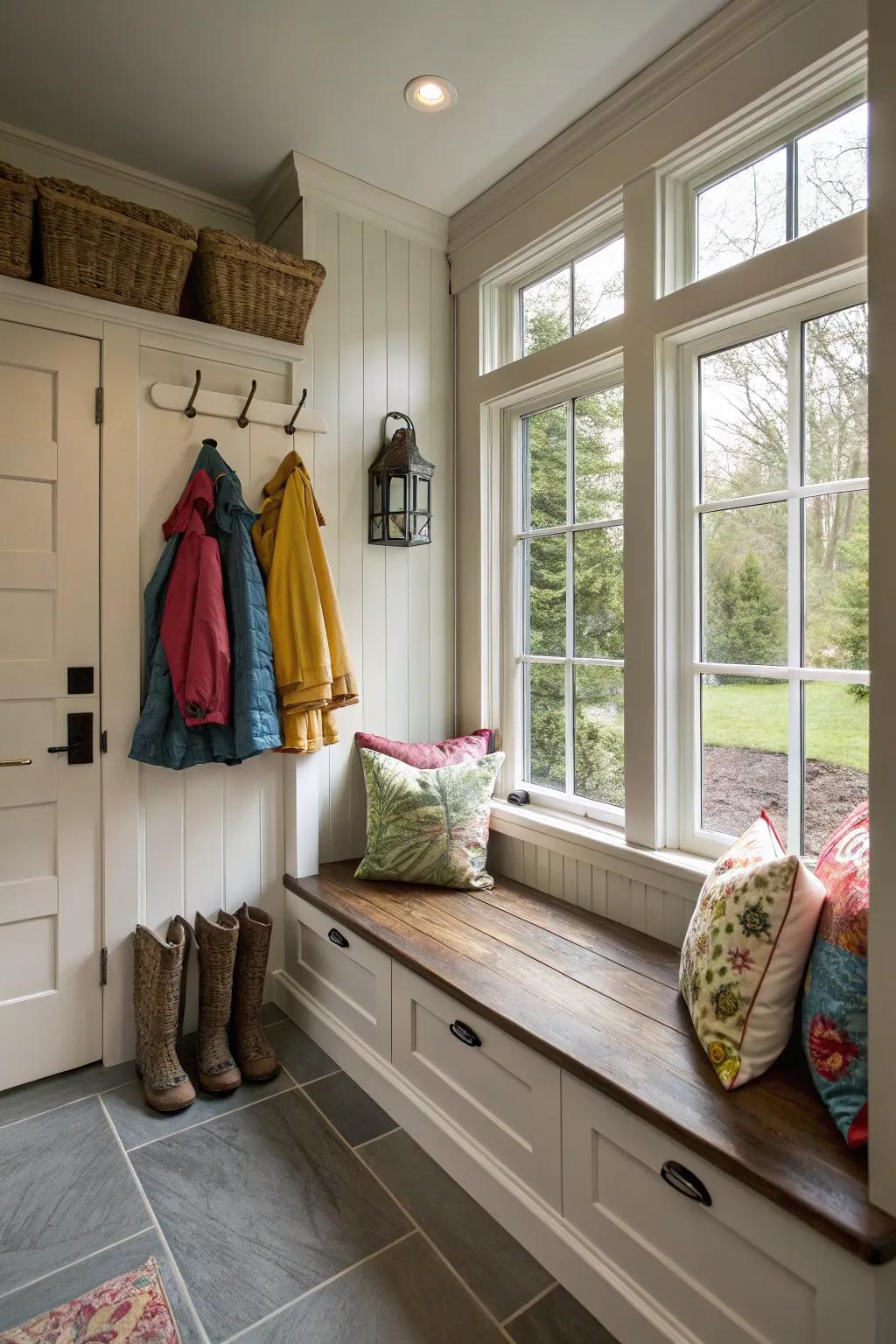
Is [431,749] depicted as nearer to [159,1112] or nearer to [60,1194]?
[159,1112]

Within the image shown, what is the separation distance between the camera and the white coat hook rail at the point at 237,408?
87.6 inches

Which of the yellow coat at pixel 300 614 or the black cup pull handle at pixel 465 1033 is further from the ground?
the yellow coat at pixel 300 614

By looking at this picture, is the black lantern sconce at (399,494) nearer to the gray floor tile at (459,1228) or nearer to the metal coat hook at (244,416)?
the metal coat hook at (244,416)

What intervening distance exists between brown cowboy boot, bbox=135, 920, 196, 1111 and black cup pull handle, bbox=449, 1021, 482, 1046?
0.79 meters

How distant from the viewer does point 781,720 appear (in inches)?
72.3

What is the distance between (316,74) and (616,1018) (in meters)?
2.46

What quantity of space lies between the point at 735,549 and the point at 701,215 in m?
0.91

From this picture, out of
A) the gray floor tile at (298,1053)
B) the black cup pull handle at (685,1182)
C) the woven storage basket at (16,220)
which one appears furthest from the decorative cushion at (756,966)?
the woven storage basket at (16,220)

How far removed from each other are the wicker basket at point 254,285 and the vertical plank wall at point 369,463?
157 mm

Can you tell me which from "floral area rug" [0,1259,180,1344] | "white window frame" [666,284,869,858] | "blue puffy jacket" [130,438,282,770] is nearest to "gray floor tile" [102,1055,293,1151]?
"floral area rug" [0,1259,180,1344]

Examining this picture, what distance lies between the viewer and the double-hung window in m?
2.29

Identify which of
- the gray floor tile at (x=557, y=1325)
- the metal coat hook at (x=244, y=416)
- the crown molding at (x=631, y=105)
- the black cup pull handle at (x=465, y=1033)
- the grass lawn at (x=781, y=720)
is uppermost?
the crown molding at (x=631, y=105)

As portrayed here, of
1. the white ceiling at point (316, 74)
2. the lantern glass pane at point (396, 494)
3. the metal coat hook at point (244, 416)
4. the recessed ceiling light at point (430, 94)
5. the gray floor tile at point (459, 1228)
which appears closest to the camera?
the gray floor tile at point (459, 1228)

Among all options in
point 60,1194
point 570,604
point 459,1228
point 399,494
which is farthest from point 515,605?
point 60,1194
